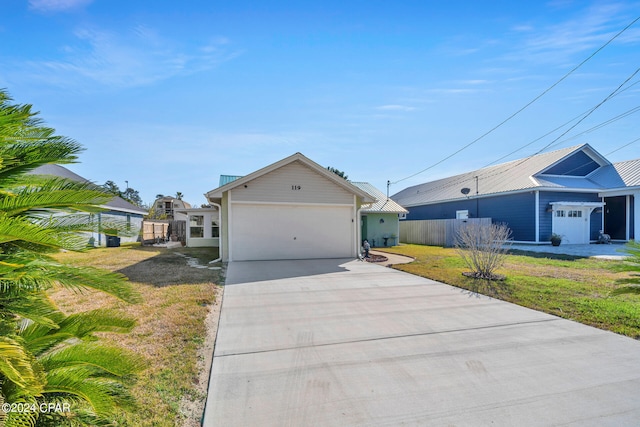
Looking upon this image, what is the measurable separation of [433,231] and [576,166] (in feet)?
32.9

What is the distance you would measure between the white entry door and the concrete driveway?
15.5m

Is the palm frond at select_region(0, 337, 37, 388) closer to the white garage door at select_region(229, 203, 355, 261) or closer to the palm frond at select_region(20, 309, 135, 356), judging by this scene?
the palm frond at select_region(20, 309, 135, 356)

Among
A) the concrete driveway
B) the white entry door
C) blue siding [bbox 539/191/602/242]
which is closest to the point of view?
the concrete driveway

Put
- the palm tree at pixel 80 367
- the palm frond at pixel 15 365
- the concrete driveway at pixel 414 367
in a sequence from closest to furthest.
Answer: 1. the palm frond at pixel 15 365
2. the palm tree at pixel 80 367
3. the concrete driveway at pixel 414 367

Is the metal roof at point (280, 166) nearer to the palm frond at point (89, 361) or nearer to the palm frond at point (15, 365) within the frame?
the palm frond at point (89, 361)

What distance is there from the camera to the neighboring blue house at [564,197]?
1770 cm

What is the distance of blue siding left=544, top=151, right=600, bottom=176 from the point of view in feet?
63.9

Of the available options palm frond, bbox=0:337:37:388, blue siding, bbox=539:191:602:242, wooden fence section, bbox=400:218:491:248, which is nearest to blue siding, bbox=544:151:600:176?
blue siding, bbox=539:191:602:242

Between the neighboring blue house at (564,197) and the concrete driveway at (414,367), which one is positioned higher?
the neighboring blue house at (564,197)

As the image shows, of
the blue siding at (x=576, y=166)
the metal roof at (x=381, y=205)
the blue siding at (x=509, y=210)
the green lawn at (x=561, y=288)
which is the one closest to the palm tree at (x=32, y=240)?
the green lawn at (x=561, y=288)

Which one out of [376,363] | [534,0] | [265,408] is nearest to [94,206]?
[265,408]

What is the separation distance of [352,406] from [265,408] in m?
0.80

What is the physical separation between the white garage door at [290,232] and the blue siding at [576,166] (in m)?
15.0

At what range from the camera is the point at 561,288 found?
292 inches
